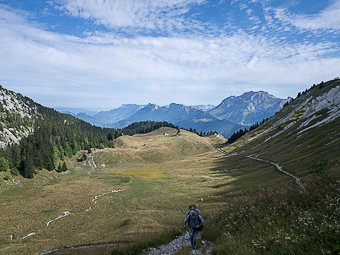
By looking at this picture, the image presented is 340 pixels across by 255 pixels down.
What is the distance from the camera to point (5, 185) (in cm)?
7256

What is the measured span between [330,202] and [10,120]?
672 feet

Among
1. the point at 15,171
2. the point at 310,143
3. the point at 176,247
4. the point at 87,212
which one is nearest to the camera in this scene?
the point at 176,247

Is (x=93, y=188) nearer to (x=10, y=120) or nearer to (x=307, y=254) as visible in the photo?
(x=307, y=254)

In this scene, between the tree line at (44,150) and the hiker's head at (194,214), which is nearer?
the hiker's head at (194,214)

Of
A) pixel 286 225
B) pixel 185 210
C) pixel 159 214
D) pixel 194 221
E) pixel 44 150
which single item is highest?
pixel 286 225

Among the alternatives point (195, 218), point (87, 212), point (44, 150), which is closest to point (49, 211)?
point (87, 212)

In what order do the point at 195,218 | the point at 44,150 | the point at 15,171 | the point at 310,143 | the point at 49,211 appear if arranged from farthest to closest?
1. the point at 44,150
2. the point at 15,171
3. the point at 310,143
4. the point at 49,211
5. the point at 195,218

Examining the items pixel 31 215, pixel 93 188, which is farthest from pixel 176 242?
pixel 93 188

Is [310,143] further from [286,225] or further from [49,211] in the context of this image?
[49,211]

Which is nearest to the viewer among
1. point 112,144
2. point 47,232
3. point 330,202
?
point 330,202

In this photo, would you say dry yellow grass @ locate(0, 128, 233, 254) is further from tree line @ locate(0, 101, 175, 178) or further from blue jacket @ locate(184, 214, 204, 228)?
tree line @ locate(0, 101, 175, 178)

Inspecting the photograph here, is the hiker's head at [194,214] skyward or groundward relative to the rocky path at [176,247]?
skyward

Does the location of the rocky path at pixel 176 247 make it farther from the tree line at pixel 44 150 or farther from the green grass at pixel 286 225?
the tree line at pixel 44 150

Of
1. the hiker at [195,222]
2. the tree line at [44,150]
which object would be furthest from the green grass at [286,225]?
the tree line at [44,150]
